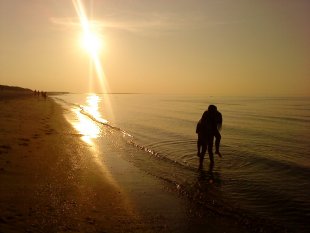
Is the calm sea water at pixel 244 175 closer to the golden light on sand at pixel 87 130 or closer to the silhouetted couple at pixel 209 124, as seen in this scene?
the silhouetted couple at pixel 209 124

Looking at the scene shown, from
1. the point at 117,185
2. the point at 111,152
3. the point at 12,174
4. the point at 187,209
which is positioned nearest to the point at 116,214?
the point at 187,209

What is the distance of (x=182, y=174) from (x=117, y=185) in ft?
10.3

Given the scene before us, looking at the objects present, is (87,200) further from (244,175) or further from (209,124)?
(244,175)

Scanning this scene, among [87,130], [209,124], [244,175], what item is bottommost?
[244,175]

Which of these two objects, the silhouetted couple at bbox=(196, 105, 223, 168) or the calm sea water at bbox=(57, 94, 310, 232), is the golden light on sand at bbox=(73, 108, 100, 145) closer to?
the calm sea water at bbox=(57, 94, 310, 232)

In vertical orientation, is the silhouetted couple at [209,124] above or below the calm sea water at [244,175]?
above

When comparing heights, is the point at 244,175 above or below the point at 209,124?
below

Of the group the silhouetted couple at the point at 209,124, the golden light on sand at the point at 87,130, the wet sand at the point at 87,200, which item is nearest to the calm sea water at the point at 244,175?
the wet sand at the point at 87,200

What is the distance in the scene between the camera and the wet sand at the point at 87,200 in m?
6.84

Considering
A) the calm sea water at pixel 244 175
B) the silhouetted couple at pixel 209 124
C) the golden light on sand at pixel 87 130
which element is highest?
the silhouetted couple at pixel 209 124

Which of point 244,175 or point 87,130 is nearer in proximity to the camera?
point 244,175

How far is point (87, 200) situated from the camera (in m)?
8.43

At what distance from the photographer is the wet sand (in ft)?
22.5

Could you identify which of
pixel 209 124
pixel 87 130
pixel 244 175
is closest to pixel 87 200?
pixel 209 124
